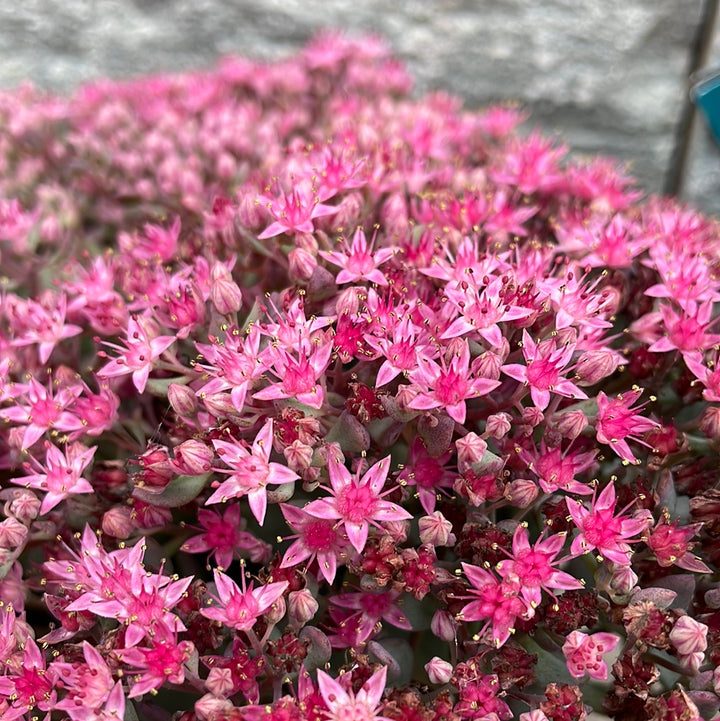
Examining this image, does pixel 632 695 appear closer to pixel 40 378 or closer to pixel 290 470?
pixel 290 470

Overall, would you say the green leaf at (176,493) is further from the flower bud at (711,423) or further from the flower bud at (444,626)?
the flower bud at (711,423)

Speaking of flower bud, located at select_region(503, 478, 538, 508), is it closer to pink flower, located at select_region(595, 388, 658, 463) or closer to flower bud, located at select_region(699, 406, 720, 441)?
pink flower, located at select_region(595, 388, 658, 463)

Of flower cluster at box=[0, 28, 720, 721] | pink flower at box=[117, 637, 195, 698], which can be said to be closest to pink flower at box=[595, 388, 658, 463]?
flower cluster at box=[0, 28, 720, 721]

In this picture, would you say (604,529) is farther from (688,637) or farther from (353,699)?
(353,699)

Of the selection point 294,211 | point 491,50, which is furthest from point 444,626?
point 491,50

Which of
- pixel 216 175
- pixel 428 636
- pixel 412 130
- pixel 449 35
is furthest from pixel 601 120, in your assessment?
pixel 428 636

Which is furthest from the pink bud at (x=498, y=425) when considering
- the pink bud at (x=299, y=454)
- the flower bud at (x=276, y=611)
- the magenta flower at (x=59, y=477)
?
the magenta flower at (x=59, y=477)

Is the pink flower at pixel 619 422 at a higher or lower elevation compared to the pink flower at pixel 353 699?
higher
